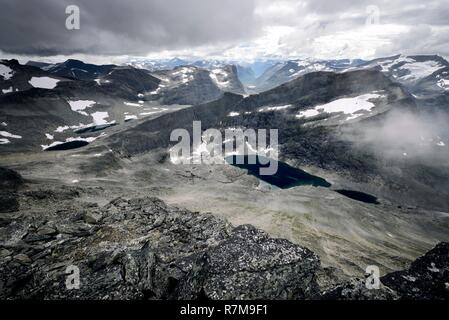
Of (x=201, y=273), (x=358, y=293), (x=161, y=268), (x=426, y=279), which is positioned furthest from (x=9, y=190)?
(x=426, y=279)

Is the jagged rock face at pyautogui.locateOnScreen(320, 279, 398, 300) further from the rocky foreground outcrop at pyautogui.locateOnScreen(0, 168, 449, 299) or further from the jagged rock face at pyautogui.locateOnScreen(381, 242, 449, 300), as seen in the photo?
the jagged rock face at pyautogui.locateOnScreen(381, 242, 449, 300)

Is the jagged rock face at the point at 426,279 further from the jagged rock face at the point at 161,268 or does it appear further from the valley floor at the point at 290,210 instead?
the valley floor at the point at 290,210

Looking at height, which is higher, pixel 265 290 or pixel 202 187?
pixel 265 290

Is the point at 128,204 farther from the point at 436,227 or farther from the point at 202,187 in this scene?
the point at 436,227

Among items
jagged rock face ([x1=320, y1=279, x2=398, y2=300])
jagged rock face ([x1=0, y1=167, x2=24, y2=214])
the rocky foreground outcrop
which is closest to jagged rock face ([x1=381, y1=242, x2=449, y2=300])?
the rocky foreground outcrop

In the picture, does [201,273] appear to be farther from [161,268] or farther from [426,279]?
[426,279]

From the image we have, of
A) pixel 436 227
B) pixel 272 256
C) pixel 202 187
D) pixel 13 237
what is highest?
pixel 272 256

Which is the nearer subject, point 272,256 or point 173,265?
point 272,256
